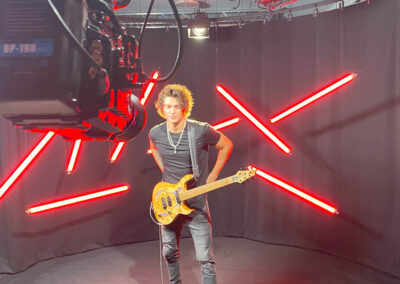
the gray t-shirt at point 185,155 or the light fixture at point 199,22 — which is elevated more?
the light fixture at point 199,22

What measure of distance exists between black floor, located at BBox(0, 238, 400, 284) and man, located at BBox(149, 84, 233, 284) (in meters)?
0.91

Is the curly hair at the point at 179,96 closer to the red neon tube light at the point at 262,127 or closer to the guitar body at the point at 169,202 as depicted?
the guitar body at the point at 169,202

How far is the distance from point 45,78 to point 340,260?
3.87 metres

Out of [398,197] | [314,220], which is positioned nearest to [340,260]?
[314,220]

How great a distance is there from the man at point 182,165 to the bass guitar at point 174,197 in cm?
4

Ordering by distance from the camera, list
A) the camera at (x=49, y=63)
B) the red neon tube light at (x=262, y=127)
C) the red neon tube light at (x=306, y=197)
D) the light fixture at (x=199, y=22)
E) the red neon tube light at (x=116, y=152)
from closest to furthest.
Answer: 1. the camera at (x=49, y=63)
2. the red neon tube light at (x=306, y=197)
3. the red neon tube light at (x=262, y=127)
4. the light fixture at (x=199, y=22)
5. the red neon tube light at (x=116, y=152)

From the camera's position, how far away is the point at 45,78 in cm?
79

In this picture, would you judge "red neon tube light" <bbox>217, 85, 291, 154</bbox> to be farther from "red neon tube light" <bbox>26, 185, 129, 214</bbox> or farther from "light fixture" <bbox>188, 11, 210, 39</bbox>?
"red neon tube light" <bbox>26, 185, 129, 214</bbox>

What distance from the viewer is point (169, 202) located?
9.02 ft

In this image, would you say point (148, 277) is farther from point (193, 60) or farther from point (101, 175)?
point (193, 60)

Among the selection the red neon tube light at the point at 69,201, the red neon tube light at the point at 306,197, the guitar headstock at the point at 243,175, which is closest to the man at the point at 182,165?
the guitar headstock at the point at 243,175

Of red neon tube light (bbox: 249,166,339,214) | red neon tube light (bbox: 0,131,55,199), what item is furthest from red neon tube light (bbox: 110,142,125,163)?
red neon tube light (bbox: 249,166,339,214)

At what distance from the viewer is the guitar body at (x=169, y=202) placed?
2.71 m

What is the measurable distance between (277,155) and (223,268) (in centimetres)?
142
